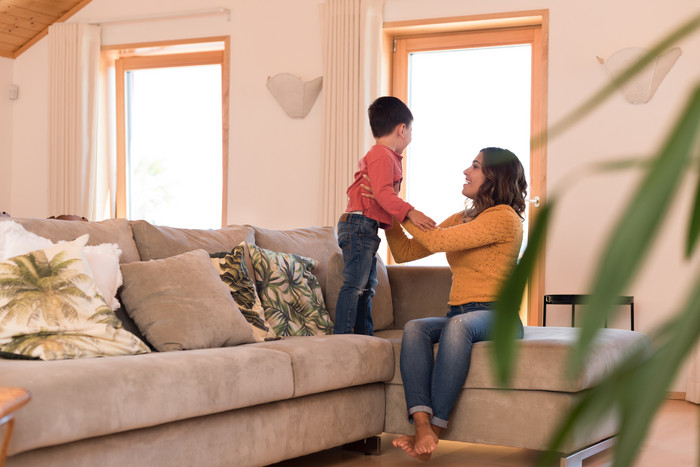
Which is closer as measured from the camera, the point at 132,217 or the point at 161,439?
the point at 161,439

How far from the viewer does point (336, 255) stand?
3.64 meters

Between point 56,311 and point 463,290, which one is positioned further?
point 463,290

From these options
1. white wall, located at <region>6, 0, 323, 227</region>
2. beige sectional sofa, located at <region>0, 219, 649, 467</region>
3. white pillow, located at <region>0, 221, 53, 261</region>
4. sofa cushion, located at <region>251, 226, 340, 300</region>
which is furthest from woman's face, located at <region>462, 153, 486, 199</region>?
white wall, located at <region>6, 0, 323, 227</region>

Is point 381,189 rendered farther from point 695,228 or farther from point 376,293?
point 695,228

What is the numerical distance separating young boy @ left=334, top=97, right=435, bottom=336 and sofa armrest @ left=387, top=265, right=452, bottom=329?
0.34 meters

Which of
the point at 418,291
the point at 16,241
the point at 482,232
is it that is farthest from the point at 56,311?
the point at 418,291

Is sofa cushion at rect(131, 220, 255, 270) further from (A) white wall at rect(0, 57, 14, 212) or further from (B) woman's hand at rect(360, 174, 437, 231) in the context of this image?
(A) white wall at rect(0, 57, 14, 212)

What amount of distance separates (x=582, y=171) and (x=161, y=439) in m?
2.09

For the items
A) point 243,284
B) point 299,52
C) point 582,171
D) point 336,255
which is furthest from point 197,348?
point 299,52

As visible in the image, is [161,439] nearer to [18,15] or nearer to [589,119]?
[589,119]

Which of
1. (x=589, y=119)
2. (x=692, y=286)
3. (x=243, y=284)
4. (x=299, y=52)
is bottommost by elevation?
(x=243, y=284)

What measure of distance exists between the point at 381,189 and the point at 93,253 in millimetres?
1209

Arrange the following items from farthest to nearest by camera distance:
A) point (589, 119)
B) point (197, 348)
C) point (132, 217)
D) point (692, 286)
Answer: point (132, 217), point (589, 119), point (197, 348), point (692, 286)

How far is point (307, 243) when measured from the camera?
12.4ft
